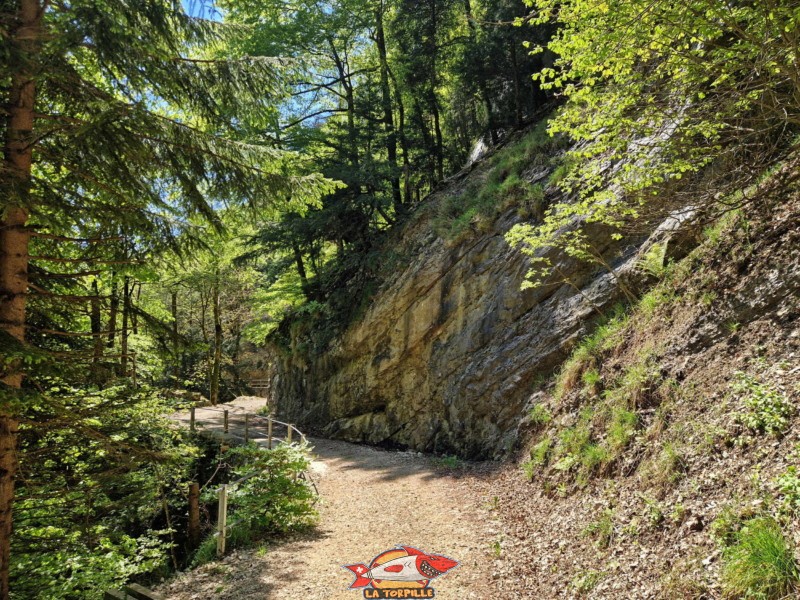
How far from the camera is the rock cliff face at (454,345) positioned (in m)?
9.76

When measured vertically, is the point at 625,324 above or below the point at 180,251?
below

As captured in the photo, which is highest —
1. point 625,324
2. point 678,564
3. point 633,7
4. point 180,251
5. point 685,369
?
point 633,7

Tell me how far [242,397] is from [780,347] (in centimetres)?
3045

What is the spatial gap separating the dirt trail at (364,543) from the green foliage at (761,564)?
2.59m

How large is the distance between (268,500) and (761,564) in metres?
6.56

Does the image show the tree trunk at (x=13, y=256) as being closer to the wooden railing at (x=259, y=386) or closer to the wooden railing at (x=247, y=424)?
the wooden railing at (x=247, y=424)

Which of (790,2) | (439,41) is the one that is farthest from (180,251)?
(439,41)

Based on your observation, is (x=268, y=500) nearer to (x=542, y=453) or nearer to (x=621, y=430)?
(x=542, y=453)

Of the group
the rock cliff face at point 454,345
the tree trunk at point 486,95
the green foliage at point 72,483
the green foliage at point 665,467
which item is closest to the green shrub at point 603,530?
the green foliage at point 665,467

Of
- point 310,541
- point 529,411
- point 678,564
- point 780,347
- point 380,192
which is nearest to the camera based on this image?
point 678,564

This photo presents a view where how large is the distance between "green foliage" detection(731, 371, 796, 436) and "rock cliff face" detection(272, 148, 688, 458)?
13.2 ft

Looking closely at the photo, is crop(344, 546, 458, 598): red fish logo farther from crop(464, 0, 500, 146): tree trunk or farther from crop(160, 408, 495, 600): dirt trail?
crop(464, 0, 500, 146): tree trunk

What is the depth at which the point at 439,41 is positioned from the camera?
56.1 feet

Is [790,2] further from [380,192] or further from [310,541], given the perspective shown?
[380,192]
